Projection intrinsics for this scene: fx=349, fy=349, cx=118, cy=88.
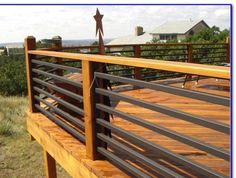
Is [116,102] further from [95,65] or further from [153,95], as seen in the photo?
[95,65]

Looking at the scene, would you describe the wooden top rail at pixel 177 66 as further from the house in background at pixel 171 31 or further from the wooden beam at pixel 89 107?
the house in background at pixel 171 31

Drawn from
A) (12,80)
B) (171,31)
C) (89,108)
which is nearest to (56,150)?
(89,108)

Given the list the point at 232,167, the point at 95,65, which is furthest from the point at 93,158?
the point at 232,167

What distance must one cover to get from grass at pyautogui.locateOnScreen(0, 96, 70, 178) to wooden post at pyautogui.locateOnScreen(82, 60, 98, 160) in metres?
7.84

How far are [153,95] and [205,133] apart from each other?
2664mm

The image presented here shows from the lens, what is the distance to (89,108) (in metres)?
3.13

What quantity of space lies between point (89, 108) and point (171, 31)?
57.4 metres

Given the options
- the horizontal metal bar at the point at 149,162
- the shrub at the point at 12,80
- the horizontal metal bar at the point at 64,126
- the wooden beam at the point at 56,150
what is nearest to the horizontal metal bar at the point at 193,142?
the horizontal metal bar at the point at 149,162

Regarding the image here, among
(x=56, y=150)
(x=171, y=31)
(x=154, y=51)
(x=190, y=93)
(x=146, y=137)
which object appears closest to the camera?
(x=190, y=93)

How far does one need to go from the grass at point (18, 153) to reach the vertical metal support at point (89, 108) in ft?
25.7

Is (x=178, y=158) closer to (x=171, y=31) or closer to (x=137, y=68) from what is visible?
(x=137, y=68)

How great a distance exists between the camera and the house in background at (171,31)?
183ft

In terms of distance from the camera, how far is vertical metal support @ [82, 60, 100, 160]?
3.09 meters

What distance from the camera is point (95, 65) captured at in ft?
10.1
